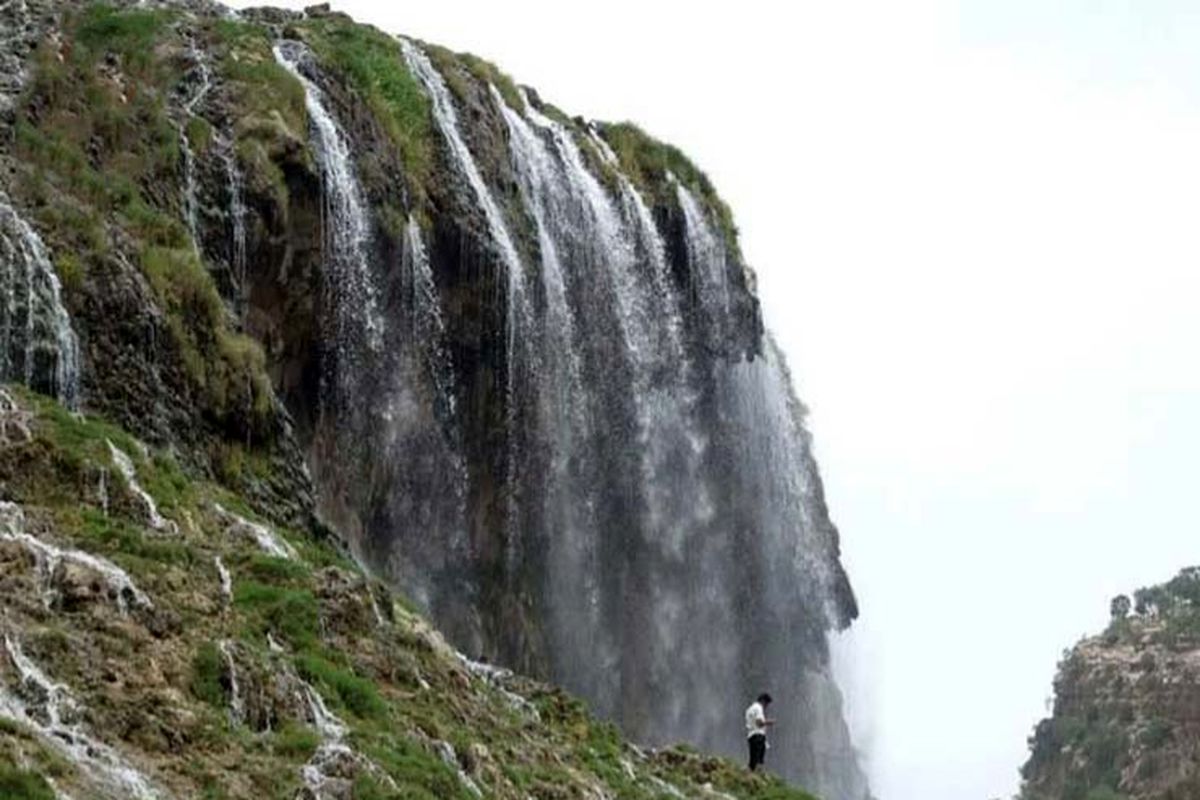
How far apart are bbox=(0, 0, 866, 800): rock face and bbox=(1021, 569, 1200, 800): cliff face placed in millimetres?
39005

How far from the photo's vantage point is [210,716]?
1659cm

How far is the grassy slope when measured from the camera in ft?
52.4

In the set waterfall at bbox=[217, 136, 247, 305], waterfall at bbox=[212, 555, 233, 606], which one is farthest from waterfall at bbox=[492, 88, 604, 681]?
waterfall at bbox=[212, 555, 233, 606]

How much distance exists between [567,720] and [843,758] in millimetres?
40730

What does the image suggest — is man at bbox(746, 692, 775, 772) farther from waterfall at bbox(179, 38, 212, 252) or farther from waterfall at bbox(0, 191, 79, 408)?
waterfall at bbox(0, 191, 79, 408)

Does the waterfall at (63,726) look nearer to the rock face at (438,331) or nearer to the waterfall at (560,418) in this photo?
the rock face at (438,331)

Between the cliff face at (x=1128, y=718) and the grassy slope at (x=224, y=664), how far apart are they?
2663 inches

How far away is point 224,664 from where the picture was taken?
17.4m

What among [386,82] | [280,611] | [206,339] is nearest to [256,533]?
[280,611]

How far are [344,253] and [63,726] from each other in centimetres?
1835

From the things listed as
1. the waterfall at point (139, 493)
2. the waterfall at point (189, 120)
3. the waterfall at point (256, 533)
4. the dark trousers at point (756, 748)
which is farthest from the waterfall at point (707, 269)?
the waterfall at point (139, 493)

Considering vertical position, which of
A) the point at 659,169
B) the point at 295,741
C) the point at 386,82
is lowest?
the point at 295,741

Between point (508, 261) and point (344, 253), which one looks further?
point (508, 261)

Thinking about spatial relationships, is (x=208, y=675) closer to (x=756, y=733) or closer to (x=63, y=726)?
(x=63, y=726)
